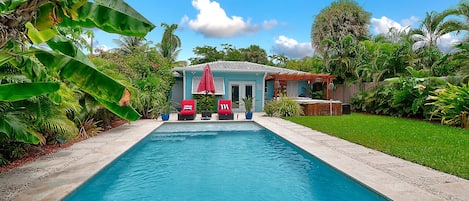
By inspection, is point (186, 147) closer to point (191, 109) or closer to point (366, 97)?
point (191, 109)

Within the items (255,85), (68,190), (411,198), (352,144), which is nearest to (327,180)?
(411,198)

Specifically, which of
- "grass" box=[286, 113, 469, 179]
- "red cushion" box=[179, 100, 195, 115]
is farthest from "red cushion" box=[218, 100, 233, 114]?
"grass" box=[286, 113, 469, 179]

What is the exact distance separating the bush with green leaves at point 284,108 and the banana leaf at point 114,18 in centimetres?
1585

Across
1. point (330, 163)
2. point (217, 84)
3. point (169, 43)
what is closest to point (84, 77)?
point (330, 163)

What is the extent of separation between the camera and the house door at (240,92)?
2250cm

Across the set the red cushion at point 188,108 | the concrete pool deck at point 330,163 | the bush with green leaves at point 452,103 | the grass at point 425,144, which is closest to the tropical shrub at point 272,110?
the red cushion at point 188,108

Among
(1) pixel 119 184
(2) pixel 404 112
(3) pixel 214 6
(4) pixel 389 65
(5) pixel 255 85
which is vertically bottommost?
(1) pixel 119 184

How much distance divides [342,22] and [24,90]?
35479 millimetres

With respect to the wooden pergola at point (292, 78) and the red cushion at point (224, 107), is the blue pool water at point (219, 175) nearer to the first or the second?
the red cushion at point (224, 107)

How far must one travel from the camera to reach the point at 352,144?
9.13 meters

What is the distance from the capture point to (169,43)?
38.7 m

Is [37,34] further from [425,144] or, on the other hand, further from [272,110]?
[272,110]

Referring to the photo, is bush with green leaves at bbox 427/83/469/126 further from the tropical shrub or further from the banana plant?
the banana plant

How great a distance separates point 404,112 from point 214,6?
16.1 m
